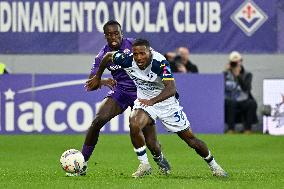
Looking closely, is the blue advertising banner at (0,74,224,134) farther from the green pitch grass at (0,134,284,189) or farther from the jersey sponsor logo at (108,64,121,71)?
the jersey sponsor logo at (108,64,121,71)

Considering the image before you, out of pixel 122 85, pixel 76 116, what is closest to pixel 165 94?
pixel 122 85

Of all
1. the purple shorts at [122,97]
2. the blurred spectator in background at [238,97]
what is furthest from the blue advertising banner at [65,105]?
the purple shorts at [122,97]

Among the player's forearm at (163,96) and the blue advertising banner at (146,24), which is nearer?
the player's forearm at (163,96)

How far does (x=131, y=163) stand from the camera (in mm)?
15359

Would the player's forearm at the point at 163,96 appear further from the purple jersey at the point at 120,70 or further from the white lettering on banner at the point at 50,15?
the white lettering on banner at the point at 50,15

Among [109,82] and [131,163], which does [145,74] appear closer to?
→ [109,82]

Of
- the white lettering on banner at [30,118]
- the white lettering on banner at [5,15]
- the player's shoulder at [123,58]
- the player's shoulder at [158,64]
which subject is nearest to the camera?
the player's shoulder at [158,64]

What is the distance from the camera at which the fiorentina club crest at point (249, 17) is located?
76.7 feet

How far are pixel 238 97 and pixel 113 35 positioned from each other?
9.96m

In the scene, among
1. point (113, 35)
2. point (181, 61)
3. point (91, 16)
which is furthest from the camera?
point (91, 16)

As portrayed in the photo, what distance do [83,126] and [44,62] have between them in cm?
270

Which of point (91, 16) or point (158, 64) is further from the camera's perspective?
point (91, 16)

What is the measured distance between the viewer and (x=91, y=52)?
23.4 metres

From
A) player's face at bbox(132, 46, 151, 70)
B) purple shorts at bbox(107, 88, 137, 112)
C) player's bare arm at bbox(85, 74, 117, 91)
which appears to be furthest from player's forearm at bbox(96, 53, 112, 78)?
player's face at bbox(132, 46, 151, 70)
